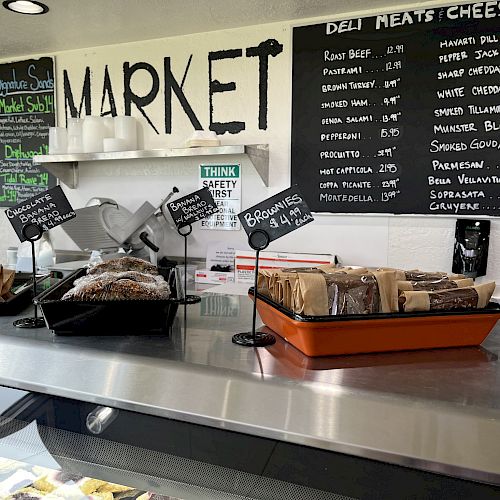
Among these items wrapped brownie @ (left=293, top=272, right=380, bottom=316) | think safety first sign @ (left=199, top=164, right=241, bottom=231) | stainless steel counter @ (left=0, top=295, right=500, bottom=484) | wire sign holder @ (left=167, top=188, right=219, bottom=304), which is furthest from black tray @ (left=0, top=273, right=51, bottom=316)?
think safety first sign @ (left=199, top=164, right=241, bottom=231)

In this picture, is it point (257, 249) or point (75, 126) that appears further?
point (75, 126)

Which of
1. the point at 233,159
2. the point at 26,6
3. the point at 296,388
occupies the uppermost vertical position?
the point at 26,6

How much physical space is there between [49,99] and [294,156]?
1.54m

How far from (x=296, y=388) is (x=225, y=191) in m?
1.91

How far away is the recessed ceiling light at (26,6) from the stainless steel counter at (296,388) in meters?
1.76

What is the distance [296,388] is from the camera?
2.46 feet

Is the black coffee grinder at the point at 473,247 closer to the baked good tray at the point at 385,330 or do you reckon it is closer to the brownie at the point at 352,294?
the baked good tray at the point at 385,330

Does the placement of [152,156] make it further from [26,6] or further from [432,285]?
[432,285]

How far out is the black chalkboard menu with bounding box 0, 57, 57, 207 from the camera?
9.70 ft

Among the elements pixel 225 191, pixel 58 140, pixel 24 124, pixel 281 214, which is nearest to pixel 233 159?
pixel 225 191

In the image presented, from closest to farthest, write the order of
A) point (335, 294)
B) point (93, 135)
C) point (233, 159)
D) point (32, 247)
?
point (335, 294) < point (32, 247) < point (233, 159) < point (93, 135)

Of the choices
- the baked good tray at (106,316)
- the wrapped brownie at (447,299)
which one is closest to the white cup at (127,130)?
the baked good tray at (106,316)

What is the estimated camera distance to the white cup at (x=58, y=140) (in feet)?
8.98

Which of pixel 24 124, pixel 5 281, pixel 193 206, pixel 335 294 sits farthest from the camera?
pixel 24 124
